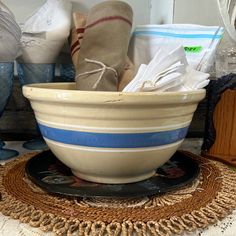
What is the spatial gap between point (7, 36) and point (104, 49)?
0.52 ft

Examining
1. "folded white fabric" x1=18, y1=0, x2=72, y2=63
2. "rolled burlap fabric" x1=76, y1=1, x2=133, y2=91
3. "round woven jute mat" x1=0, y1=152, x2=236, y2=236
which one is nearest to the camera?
"round woven jute mat" x1=0, y1=152, x2=236, y2=236

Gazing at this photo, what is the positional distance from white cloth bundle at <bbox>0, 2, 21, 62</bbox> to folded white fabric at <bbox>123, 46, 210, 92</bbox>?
225 millimetres

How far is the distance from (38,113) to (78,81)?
0.36ft

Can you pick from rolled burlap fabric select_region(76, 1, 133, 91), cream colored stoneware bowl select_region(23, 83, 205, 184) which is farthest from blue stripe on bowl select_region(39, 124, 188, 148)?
rolled burlap fabric select_region(76, 1, 133, 91)

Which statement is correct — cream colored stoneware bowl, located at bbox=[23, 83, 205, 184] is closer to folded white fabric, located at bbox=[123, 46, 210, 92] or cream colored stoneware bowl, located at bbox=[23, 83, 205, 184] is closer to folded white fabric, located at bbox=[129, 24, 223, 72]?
folded white fabric, located at bbox=[123, 46, 210, 92]

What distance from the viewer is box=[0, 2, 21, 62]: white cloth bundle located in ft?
1.66

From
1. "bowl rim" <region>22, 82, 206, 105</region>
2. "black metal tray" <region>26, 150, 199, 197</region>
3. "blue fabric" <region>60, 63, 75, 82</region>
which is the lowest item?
"black metal tray" <region>26, 150, 199, 197</region>

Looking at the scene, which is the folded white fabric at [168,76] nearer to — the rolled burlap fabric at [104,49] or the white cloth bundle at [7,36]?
the rolled burlap fabric at [104,49]

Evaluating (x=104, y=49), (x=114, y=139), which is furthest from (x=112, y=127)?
(x=104, y=49)

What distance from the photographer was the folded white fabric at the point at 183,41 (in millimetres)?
535

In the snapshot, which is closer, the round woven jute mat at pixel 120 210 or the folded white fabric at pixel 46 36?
the round woven jute mat at pixel 120 210

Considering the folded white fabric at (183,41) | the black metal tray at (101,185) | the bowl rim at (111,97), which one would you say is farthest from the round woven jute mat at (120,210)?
the folded white fabric at (183,41)

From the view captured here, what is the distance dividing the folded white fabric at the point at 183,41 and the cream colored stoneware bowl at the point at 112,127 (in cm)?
16

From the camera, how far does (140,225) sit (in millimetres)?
320
